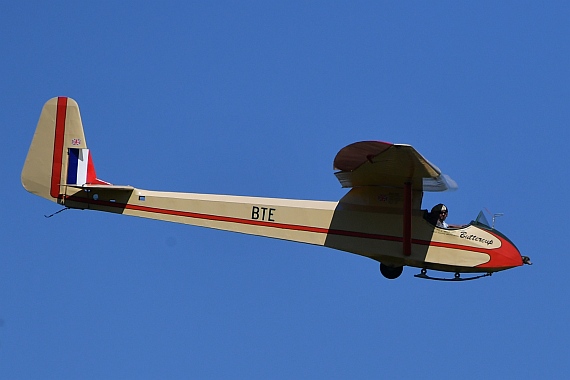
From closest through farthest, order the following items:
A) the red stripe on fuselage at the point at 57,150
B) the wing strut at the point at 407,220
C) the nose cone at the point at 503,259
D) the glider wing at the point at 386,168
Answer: the glider wing at the point at 386,168 → the wing strut at the point at 407,220 → the nose cone at the point at 503,259 → the red stripe on fuselage at the point at 57,150

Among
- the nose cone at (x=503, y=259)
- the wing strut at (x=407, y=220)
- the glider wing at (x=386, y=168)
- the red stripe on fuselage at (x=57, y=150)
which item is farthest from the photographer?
the red stripe on fuselage at (x=57, y=150)

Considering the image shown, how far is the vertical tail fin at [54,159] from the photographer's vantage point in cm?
1662

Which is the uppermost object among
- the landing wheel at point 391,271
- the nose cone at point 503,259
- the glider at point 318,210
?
the glider at point 318,210

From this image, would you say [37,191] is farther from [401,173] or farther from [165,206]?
[401,173]

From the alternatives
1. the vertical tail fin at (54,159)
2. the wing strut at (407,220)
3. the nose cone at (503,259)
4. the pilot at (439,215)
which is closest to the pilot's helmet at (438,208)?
the pilot at (439,215)

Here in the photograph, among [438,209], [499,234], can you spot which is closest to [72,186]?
[438,209]

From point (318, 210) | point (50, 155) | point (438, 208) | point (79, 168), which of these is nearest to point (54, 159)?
point (50, 155)

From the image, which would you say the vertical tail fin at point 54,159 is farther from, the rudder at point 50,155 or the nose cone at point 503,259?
the nose cone at point 503,259

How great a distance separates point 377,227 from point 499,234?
264 centimetres

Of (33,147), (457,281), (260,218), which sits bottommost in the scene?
(457,281)

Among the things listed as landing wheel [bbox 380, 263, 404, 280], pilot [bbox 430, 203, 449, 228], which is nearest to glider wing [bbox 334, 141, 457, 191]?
pilot [bbox 430, 203, 449, 228]

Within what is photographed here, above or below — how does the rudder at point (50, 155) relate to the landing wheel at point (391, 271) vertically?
above

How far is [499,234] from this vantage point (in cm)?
1606

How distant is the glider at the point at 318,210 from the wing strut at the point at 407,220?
0.07ft
